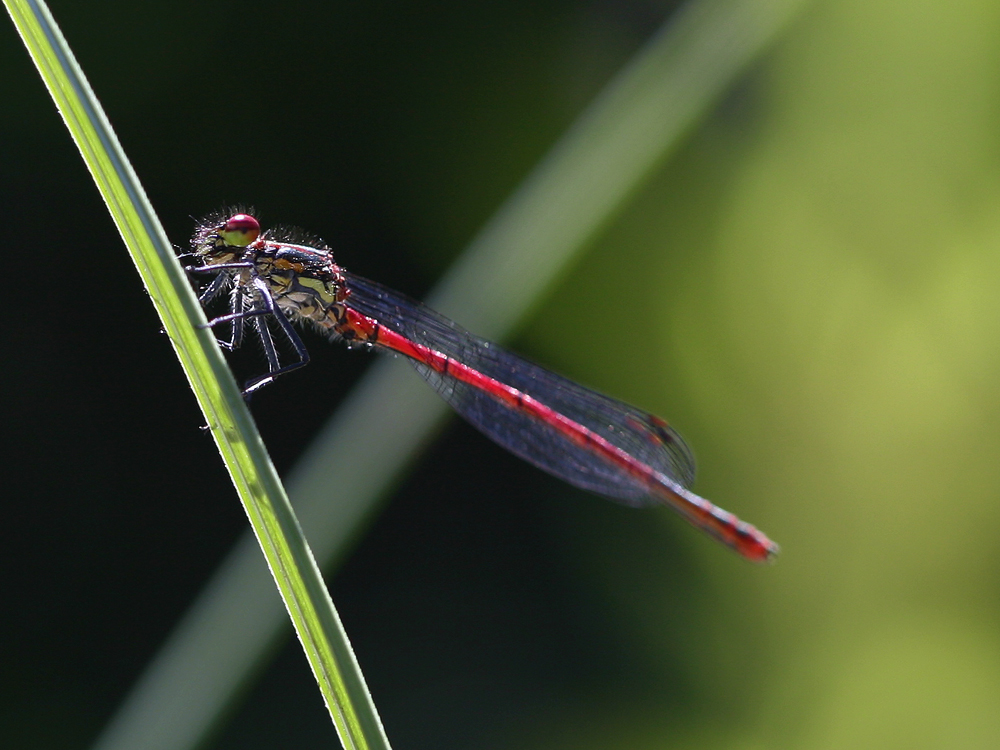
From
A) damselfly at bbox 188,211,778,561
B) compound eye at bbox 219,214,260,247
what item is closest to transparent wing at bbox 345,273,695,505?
damselfly at bbox 188,211,778,561

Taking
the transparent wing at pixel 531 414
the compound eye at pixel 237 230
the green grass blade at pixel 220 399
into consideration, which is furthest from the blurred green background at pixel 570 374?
the green grass blade at pixel 220 399

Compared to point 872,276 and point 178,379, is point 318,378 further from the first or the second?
point 872,276

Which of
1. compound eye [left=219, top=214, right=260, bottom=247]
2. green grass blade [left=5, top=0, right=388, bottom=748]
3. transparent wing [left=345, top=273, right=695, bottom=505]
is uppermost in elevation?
transparent wing [left=345, top=273, right=695, bottom=505]

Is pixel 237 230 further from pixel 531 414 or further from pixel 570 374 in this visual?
pixel 570 374

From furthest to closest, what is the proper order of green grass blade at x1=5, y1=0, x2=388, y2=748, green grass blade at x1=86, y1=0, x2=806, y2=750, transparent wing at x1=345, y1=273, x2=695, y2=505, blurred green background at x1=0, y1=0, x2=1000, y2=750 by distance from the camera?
blurred green background at x1=0, y1=0, x2=1000, y2=750, transparent wing at x1=345, y1=273, x2=695, y2=505, green grass blade at x1=86, y1=0, x2=806, y2=750, green grass blade at x1=5, y1=0, x2=388, y2=748

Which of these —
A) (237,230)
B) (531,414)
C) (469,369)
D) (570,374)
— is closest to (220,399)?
(237,230)

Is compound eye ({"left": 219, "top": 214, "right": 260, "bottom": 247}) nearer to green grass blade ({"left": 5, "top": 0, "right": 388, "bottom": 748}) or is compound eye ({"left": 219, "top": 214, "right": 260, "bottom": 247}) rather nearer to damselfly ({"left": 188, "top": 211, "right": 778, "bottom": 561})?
damselfly ({"left": 188, "top": 211, "right": 778, "bottom": 561})

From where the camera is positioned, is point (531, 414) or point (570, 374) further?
point (570, 374)
